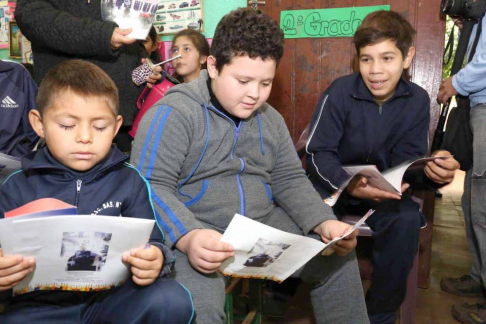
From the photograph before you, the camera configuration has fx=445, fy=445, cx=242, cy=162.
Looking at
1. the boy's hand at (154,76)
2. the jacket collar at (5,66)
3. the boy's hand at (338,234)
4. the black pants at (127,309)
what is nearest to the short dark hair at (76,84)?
the black pants at (127,309)

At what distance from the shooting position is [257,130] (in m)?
1.55

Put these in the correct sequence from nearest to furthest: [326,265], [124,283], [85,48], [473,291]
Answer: [124,283] < [326,265] < [85,48] < [473,291]

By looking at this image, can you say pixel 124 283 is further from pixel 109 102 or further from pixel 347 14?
pixel 347 14

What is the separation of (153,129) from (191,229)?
332 mm

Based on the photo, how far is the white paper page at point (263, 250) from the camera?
105 cm

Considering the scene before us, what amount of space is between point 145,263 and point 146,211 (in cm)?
19

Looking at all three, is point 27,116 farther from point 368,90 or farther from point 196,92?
point 368,90

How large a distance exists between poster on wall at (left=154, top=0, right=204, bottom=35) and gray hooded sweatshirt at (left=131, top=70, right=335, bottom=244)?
1184 mm

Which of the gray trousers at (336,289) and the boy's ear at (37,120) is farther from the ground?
the boy's ear at (37,120)

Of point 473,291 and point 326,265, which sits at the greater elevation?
point 326,265

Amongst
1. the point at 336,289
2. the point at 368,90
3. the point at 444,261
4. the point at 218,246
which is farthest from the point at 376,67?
the point at 444,261

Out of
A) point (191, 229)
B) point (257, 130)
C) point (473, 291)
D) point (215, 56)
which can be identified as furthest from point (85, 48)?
point (473, 291)

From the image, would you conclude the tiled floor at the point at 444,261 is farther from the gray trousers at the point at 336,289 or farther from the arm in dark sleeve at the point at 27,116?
the arm in dark sleeve at the point at 27,116

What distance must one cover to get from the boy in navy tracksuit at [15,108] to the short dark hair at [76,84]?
20.7 inches
